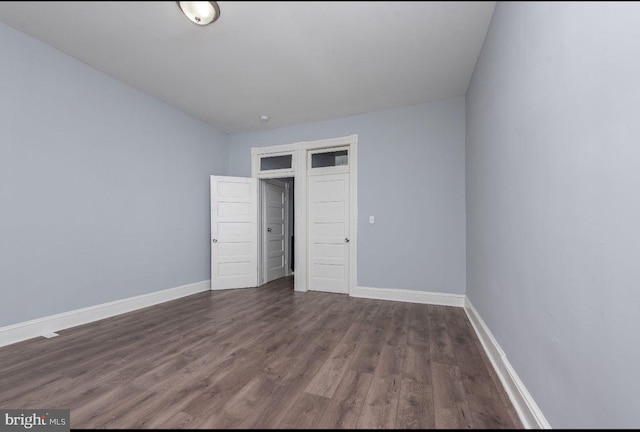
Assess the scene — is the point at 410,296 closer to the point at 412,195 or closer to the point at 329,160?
the point at 412,195

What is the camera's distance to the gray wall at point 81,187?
7.69 ft

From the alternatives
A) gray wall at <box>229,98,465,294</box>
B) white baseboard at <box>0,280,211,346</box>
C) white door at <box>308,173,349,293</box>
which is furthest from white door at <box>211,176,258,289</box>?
gray wall at <box>229,98,465,294</box>

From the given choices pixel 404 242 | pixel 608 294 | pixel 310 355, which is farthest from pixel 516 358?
pixel 404 242

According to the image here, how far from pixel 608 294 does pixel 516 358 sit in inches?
39.6

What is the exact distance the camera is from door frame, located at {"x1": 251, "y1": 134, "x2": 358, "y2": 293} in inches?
164

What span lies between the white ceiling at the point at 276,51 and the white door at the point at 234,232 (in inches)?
43.7

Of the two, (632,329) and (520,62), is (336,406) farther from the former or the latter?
(520,62)

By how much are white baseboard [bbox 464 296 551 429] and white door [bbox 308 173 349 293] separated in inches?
87.2

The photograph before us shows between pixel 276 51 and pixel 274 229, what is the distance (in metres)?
3.69

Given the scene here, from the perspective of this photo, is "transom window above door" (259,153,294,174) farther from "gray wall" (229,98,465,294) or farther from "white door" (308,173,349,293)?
"gray wall" (229,98,465,294)

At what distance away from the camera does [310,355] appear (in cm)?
213

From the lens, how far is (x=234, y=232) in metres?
4.60

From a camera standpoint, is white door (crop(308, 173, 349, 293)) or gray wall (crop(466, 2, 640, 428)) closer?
gray wall (crop(466, 2, 640, 428))

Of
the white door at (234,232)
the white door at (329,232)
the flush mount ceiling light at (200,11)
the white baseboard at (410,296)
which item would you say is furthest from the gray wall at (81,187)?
the white baseboard at (410,296)
